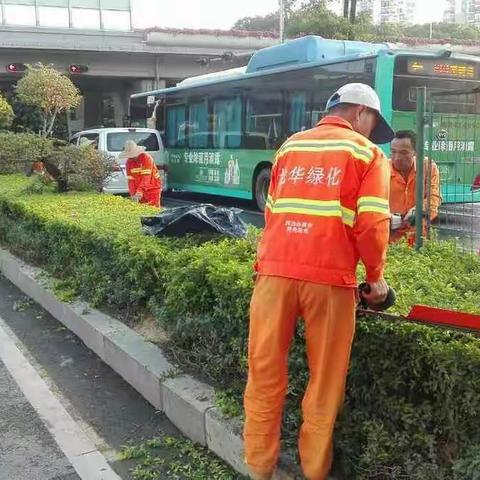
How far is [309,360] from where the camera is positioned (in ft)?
9.49

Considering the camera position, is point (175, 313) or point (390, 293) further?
point (175, 313)

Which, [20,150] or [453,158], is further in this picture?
[20,150]

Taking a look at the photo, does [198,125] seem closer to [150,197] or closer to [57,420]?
[150,197]

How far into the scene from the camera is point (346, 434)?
114 inches

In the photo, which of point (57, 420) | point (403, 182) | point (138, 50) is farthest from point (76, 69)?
point (57, 420)

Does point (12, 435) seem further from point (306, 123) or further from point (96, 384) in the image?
point (306, 123)

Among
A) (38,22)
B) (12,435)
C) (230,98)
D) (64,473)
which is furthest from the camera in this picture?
(38,22)

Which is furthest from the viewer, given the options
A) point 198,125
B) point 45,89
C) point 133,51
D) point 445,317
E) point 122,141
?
point 133,51

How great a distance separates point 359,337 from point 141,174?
7.18 m

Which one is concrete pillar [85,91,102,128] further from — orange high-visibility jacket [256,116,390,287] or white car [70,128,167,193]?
orange high-visibility jacket [256,116,390,287]

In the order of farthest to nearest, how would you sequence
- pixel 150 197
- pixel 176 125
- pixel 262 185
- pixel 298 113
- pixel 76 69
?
pixel 76 69, pixel 176 125, pixel 262 185, pixel 298 113, pixel 150 197

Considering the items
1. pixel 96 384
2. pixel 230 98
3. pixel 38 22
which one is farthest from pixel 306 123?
pixel 38 22

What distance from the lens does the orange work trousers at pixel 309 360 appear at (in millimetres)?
2764

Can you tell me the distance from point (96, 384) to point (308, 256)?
2.43 m
